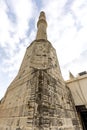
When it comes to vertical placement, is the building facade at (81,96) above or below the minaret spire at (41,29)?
below

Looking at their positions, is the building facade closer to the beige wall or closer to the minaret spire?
the beige wall

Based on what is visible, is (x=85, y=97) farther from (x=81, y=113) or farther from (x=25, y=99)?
(x=25, y=99)

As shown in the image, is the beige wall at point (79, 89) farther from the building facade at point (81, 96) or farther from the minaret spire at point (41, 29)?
the minaret spire at point (41, 29)

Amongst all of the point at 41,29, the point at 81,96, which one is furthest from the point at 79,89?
the point at 41,29

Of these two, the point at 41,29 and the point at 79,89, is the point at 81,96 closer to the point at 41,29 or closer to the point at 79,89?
the point at 79,89

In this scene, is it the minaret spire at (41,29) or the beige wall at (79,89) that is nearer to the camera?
the beige wall at (79,89)

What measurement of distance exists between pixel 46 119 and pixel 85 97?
11.5 ft

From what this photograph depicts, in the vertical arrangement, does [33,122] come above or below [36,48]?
below

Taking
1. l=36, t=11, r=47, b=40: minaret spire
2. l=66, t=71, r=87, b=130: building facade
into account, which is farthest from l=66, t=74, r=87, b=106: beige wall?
l=36, t=11, r=47, b=40: minaret spire

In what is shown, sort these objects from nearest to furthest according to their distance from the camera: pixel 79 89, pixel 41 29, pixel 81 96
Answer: pixel 81 96, pixel 79 89, pixel 41 29

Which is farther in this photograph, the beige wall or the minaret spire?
the minaret spire

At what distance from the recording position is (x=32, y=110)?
3.75 m

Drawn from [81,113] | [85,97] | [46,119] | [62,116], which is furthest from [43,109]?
[81,113]

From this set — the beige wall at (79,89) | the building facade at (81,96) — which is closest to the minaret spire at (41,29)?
the beige wall at (79,89)
